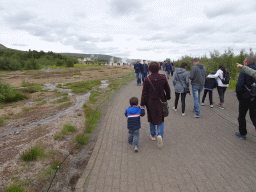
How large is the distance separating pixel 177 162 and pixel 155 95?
1470mm

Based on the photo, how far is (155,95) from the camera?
12.5ft

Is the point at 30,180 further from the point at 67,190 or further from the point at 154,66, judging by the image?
the point at 154,66

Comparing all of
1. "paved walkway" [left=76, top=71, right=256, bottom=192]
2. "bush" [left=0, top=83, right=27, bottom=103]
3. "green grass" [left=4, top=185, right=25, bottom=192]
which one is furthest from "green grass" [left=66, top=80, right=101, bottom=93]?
"green grass" [left=4, top=185, right=25, bottom=192]

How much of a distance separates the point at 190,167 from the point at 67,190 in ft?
7.47

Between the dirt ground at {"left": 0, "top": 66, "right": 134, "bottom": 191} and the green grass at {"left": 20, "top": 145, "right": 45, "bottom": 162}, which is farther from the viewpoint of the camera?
the green grass at {"left": 20, "top": 145, "right": 45, "bottom": 162}

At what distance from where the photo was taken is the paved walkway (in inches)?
111

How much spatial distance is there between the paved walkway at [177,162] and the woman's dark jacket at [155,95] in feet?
2.68

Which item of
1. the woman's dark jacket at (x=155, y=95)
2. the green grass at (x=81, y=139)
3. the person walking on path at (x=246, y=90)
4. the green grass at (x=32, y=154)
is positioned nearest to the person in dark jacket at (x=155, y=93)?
the woman's dark jacket at (x=155, y=95)

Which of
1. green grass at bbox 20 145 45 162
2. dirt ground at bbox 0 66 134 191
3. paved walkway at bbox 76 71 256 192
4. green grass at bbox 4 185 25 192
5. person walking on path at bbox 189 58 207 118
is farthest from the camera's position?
person walking on path at bbox 189 58 207 118

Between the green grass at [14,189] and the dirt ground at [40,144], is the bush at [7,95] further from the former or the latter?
the green grass at [14,189]

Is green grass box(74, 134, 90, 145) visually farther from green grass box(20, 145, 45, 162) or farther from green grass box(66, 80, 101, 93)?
green grass box(66, 80, 101, 93)

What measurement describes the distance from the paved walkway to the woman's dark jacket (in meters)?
0.82

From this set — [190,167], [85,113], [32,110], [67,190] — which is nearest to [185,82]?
[190,167]

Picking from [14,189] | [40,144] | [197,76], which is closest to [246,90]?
[197,76]
